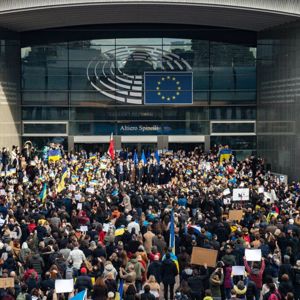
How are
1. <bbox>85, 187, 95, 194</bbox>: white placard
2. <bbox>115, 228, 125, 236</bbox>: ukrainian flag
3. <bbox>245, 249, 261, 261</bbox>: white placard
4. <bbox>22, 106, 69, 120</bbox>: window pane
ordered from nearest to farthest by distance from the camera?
<bbox>245, 249, 261, 261</bbox>: white placard < <bbox>115, 228, 125, 236</bbox>: ukrainian flag < <bbox>85, 187, 95, 194</bbox>: white placard < <bbox>22, 106, 69, 120</bbox>: window pane

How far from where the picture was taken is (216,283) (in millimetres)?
17750

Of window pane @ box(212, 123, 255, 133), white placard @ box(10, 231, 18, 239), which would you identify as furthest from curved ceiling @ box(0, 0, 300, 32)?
white placard @ box(10, 231, 18, 239)

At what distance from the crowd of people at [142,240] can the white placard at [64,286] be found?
162 millimetres

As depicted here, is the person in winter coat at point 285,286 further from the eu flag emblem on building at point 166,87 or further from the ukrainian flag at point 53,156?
the eu flag emblem on building at point 166,87

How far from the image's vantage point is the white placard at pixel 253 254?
61.5 feet

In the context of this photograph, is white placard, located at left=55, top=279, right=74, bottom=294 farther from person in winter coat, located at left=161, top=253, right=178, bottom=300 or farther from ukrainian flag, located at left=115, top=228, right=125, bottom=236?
ukrainian flag, located at left=115, top=228, right=125, bottom=236

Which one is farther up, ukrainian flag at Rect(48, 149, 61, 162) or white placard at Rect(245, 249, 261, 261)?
ukrainian flag at Rect(48, 149, 61, 162)

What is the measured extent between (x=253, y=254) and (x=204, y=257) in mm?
1061

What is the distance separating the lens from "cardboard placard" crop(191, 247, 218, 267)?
18.5 metres

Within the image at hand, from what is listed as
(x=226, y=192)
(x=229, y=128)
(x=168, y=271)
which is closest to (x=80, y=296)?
(x=168, y=271)

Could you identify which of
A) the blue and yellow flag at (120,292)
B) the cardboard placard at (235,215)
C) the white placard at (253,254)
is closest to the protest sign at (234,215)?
the cardboard placard at (235,215)

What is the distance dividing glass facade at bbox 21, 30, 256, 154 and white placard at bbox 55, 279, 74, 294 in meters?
34.5

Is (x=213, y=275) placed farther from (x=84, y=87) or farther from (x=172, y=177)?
(x=84, y=87)

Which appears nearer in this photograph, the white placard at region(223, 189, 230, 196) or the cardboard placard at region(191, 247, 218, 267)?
the cardboard placard at region(191, 247, 218, 267)
